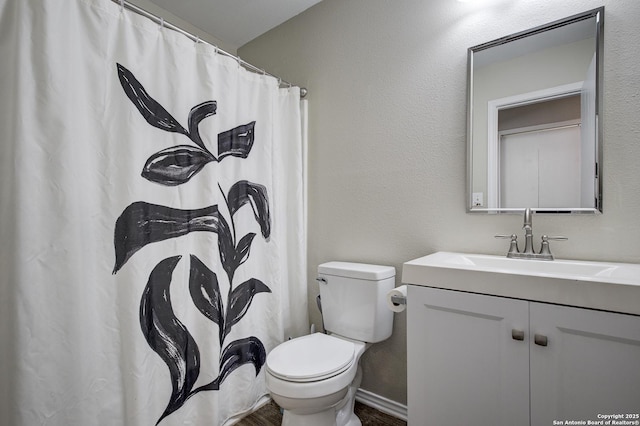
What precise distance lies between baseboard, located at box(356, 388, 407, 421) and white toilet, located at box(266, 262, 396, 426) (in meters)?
0.20

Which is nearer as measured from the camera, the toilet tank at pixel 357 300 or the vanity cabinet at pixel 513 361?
the vanity cabinet at pixel 513 361

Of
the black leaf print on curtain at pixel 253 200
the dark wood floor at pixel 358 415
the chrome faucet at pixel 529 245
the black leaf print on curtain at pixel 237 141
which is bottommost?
the dark wood floor at pixel 358 415

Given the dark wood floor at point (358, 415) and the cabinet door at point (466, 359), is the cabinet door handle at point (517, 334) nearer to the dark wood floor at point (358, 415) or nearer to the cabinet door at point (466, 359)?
the cabinet door at point (466, 359)

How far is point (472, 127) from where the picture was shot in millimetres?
1441

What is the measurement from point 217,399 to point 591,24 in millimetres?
2333

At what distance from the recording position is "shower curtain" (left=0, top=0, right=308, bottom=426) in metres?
1.00

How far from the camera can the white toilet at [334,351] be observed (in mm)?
1242

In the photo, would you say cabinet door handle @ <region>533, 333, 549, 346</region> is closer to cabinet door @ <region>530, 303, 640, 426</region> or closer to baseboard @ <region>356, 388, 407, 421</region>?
cabinet door @ <region>530, 303, 640, 426</region>

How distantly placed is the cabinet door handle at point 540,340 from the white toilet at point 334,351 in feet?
2.34

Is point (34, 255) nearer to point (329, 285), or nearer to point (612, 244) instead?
point (329, 285)

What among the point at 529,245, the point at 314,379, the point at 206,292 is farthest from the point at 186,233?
the point at 529,245

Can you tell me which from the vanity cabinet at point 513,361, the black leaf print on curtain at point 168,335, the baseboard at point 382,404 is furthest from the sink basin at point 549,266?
the black leaf print on curtain at point 168,335

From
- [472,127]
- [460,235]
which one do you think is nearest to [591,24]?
[472,127]

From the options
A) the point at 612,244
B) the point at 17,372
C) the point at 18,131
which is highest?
the point at 18,131
